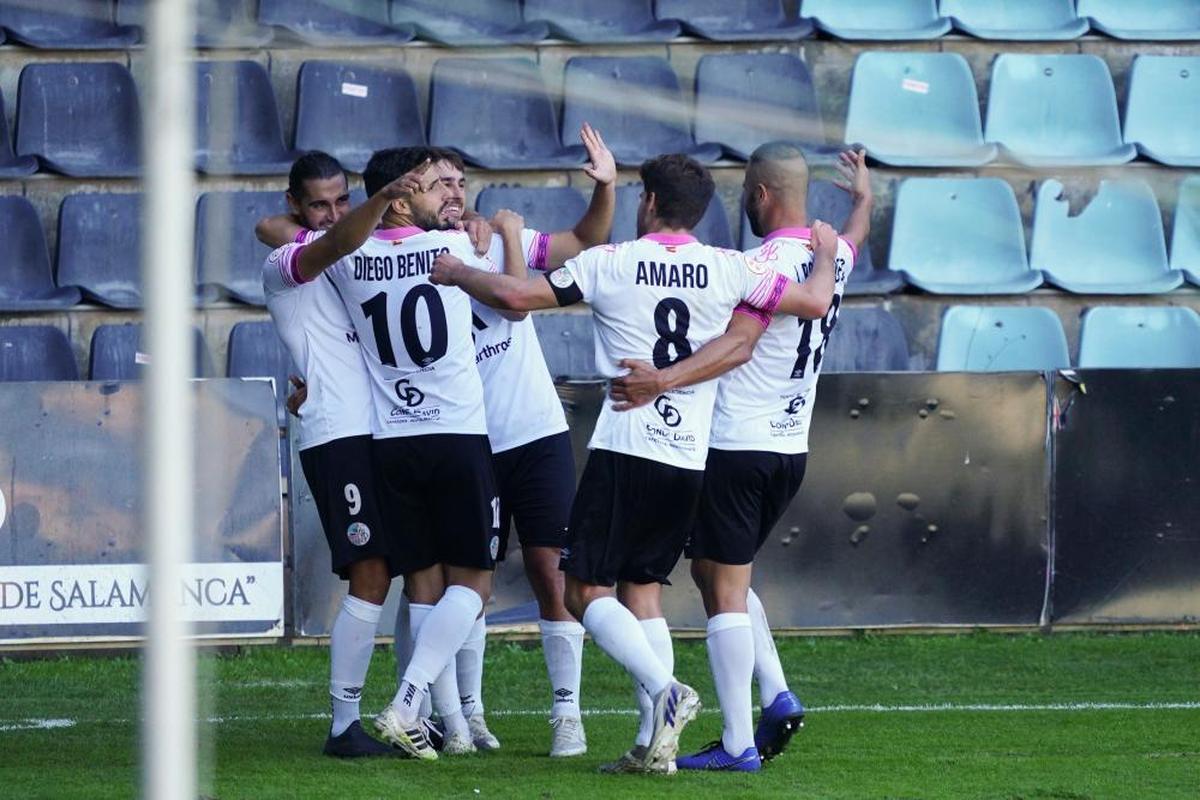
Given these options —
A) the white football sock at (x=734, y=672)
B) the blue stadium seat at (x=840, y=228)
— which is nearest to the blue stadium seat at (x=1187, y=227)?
the blue stadium seat at (x=840, y=228)

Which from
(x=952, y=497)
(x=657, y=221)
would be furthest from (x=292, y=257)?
(x=952, y=497)

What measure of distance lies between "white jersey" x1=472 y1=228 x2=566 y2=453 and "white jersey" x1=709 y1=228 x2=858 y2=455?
0.61 meters

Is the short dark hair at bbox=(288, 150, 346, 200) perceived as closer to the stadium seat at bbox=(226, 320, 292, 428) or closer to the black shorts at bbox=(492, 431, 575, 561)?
the black shorts at bbox=(492, 431, 575, 561)

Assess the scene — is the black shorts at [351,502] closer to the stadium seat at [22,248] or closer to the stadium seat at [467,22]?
the stadium seat at [22,248]

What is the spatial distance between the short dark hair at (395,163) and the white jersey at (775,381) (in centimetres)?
98

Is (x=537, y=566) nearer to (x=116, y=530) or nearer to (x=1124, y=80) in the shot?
(x=116, y=530)

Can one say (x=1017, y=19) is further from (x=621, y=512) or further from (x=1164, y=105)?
(x=621, y=512)

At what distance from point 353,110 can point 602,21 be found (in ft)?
5.16

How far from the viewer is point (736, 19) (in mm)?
10445

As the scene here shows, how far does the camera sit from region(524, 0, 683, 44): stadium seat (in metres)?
10.2

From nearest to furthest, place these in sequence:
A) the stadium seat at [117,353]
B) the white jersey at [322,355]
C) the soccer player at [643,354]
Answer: the soccer player at [643,354] → the white jersey at [322,355] → the stadium seat at [117,353]

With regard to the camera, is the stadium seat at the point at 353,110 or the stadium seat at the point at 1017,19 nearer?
the stadium seat at the point at 353,110

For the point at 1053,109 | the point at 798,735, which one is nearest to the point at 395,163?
the point at 798,735

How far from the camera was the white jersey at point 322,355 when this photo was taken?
547cm
